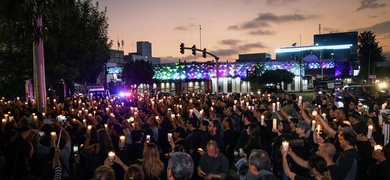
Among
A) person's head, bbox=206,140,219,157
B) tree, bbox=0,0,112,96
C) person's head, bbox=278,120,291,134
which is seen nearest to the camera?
person's head, bbox=206,140,219,157

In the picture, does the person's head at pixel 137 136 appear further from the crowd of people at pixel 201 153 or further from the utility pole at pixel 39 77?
the utility pole at pixel 39 77

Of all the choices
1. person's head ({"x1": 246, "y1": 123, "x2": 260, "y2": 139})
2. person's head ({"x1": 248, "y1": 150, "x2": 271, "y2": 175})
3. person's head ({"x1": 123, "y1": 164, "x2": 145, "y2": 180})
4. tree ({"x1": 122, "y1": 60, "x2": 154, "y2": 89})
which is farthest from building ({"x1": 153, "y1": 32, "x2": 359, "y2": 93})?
person's head ({"x1": 123, "y1": 164, "x2": 145, "y2": 180})

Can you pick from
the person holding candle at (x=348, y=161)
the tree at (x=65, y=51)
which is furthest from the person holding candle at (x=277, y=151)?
the tree at (x=65, y=51)

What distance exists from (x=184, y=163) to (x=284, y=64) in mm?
55874

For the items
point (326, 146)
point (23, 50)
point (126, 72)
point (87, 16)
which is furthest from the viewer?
point (126, 72)

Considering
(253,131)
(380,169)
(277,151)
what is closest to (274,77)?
(253,131)

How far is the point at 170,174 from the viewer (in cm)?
446

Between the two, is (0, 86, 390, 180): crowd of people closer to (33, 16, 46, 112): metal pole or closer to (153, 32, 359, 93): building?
(33, 16, 46, 112): metal pole

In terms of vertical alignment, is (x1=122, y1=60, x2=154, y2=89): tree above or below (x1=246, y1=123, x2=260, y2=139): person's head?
above

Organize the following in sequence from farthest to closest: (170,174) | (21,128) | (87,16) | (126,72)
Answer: (126,72), (87,16), (21,128), (170,174)

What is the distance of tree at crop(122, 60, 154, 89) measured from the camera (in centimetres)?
5450

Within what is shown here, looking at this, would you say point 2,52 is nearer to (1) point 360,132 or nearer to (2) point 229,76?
(1) point 360,132

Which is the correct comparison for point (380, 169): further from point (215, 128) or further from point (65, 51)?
point (65, 51)

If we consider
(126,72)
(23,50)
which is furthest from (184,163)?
(126,72)
